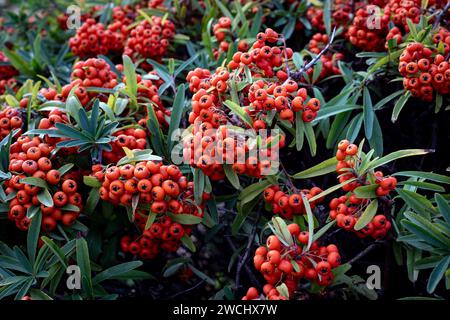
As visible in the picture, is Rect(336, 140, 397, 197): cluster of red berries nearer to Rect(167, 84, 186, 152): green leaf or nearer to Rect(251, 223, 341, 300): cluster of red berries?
Rect(251, 223, 341, 300): cluster of red berries

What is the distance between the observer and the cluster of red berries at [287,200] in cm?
209

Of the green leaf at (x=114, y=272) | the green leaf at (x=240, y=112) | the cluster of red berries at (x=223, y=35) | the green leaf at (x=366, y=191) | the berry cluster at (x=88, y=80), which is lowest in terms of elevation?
the green leaf at (x=114, y=272)

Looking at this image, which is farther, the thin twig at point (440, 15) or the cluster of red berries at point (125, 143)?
the thin twig at point (440, 15)

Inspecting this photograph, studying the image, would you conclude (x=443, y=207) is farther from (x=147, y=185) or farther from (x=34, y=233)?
(x=34, y=233)

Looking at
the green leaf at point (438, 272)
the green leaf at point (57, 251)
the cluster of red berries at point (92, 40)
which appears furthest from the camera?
the cluster of red berries at point (92, 40)

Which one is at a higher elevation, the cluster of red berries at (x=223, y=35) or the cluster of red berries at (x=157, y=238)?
the cluster of red berries at (x=223, y=35)

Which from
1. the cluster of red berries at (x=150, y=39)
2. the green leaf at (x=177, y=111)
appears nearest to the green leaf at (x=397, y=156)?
the green leaf at (x=177, y=111)

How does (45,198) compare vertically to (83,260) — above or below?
above

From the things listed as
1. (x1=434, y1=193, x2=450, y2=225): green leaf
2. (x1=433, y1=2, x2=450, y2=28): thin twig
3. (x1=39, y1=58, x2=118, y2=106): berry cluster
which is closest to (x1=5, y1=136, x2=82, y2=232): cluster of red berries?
(x1=39, y1=58, x2=118, y2=106): berry cluster

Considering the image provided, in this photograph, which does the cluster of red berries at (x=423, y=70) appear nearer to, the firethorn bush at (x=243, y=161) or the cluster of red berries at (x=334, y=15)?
the firethorn bush at (x=243, y=161)

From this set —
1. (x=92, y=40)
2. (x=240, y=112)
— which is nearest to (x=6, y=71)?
(x=92, y=40)

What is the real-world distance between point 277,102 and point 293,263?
60cm

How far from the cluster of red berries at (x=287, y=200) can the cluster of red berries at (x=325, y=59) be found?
0.78m

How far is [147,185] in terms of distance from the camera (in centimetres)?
201
